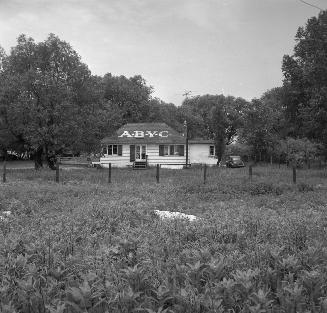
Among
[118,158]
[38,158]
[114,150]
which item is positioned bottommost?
[118,158]

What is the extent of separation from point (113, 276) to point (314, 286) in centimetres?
186

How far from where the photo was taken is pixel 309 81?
30234 mm

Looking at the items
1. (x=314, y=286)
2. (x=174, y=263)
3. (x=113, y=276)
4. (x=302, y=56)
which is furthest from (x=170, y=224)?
(x=302, y=56)

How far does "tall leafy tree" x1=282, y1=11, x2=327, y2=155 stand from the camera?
28734mm

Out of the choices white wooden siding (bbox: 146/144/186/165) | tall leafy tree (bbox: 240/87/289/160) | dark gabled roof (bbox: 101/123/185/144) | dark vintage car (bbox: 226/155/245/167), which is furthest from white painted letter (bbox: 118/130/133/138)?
tall leafy tree (bbox: 240/87/289/160)

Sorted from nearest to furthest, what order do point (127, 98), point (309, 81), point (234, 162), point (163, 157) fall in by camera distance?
point (309, 81)
point (163, 157)
point (234, 162)
point (127, 98)

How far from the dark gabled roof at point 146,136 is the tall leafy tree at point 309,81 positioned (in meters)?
18.8

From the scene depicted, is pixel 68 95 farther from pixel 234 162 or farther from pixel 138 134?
pixel 234 162

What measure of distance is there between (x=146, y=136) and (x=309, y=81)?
80.2 feet

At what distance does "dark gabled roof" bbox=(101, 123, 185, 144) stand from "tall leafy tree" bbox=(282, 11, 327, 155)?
61.8 ft

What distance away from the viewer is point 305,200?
1508cm

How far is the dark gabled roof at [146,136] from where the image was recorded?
167 feet

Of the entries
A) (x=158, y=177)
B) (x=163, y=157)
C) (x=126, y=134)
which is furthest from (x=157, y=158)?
(x=158, y=177)

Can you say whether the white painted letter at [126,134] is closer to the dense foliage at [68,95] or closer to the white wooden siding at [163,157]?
the white wooden siding at [163,157]
